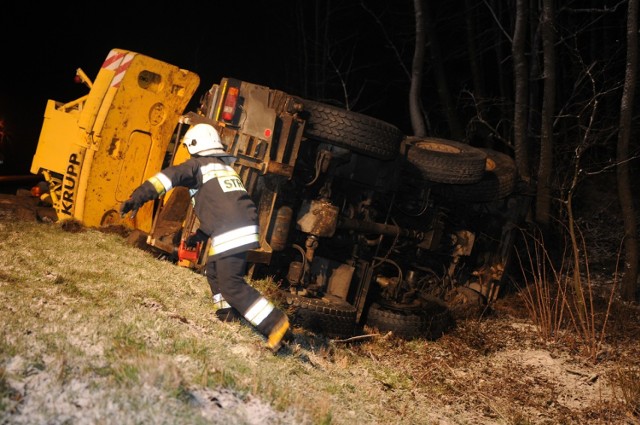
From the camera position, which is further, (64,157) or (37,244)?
(64,157)

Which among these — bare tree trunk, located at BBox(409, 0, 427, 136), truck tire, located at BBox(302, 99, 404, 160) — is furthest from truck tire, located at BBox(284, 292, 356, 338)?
bare tree trunk, located at BBox(409, 0, 427, 136)

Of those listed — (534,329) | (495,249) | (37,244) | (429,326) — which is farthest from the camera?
(495,249)

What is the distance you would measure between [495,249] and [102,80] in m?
5.28

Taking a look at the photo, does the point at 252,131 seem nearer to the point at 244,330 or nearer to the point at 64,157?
the point at 244,330

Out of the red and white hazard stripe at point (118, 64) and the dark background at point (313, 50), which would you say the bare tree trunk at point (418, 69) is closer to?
the dark background at point (313, 50)

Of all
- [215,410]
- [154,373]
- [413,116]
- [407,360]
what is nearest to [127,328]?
[154,373]

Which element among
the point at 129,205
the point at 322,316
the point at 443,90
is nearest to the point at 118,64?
the point at 129,205

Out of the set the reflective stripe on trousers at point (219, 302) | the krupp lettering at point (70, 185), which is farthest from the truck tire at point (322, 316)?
the krupp lettering at point (70, 185)

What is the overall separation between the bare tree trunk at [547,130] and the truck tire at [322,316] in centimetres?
455

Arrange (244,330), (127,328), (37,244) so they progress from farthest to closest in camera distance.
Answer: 1. (37,244)
2. (244,330)
3. (127,328)

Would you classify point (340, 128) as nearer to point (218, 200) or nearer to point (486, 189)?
point (218, 200)

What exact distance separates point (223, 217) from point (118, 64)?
2.72 metres

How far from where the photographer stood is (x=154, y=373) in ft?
8.98

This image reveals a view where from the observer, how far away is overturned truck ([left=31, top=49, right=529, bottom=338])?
515 cm
